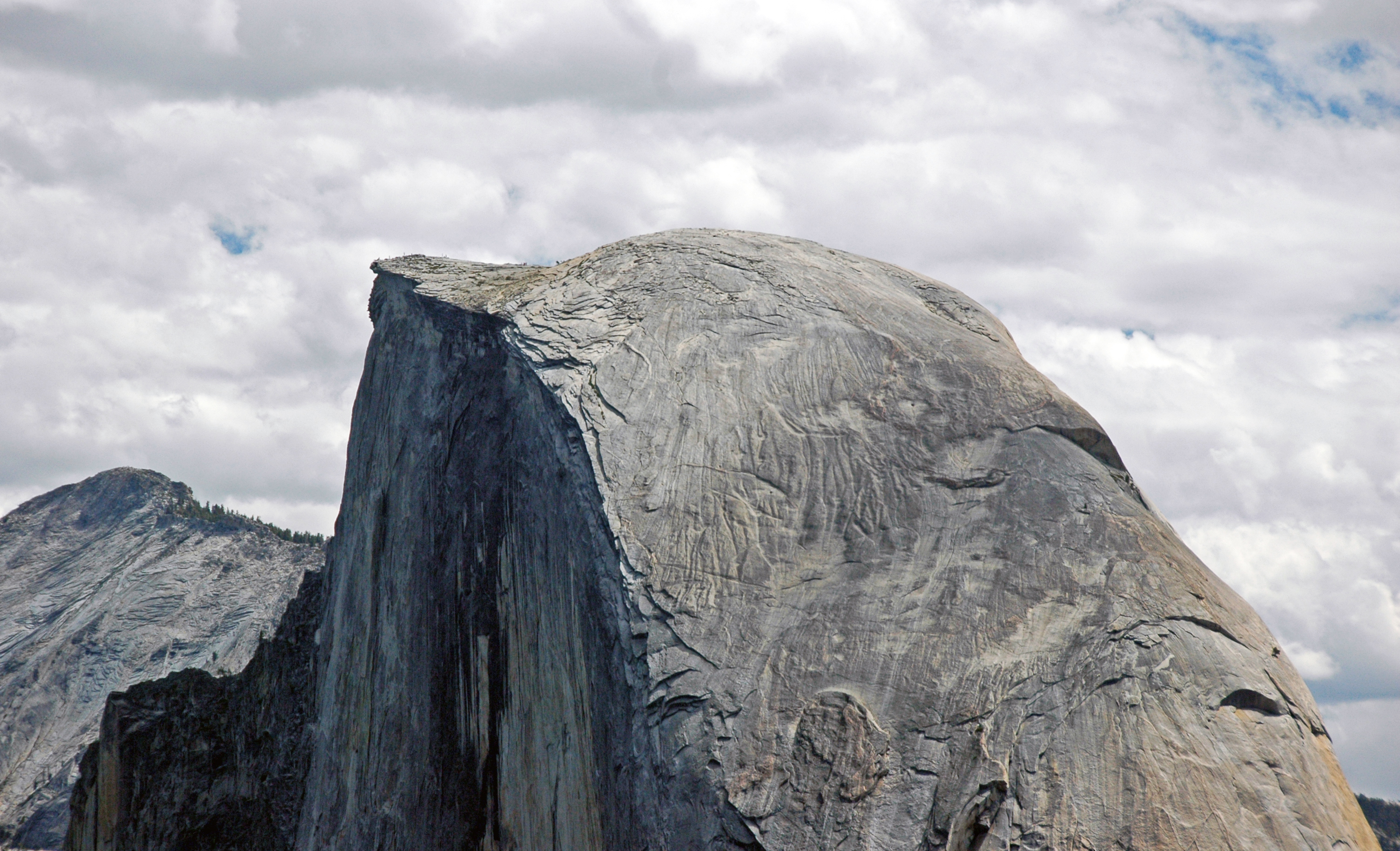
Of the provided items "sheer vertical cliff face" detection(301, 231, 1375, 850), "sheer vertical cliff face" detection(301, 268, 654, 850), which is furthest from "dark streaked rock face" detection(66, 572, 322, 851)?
"sheer vertical cliff face" detection(301, 231, 1375, 850)

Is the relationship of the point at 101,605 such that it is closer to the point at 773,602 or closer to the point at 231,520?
the point at 231,520

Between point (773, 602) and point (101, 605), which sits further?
point (101, 605)

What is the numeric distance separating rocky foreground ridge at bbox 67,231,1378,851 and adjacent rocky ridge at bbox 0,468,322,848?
28337 mm

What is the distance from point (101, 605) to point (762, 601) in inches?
1651

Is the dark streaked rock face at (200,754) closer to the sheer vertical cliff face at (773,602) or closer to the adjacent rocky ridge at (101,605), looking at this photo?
the sheer vertical cliff face at (773,602)

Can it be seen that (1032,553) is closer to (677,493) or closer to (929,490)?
(929,490)

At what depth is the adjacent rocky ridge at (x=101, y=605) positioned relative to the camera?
36.2 metres

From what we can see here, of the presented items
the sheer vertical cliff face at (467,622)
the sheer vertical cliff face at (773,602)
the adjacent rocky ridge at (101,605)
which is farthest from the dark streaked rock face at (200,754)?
the adjacent rocky ridge at (101,605)

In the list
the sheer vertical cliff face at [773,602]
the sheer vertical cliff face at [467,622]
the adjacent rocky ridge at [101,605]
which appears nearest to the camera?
the sheer vertical cliff face at [773,602]

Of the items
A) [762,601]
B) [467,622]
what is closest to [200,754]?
[467,622]

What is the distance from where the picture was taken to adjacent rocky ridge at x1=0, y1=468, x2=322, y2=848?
3625cm

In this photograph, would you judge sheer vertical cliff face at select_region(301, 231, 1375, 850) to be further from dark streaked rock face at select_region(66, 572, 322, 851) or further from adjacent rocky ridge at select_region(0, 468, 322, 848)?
adjacent rocky ridge at select_region(0, 468, 322, 848)

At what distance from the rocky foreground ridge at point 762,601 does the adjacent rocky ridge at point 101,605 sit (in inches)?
1116

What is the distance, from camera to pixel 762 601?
6.76 m
